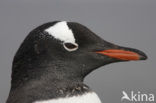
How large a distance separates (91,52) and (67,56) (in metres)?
0.09

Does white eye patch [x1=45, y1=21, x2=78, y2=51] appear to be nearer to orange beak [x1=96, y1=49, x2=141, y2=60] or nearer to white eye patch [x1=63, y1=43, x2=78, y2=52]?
white eye patch [x1=63, y1=43, x2=78, y2=52]

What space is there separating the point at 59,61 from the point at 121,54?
0.68ft

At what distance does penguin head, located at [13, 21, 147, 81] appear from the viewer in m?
1.23

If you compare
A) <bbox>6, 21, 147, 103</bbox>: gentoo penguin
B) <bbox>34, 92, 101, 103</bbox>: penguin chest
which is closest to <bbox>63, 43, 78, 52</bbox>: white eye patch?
<bbox>6, 21, 147, 103</bbox>: gentoo penguin

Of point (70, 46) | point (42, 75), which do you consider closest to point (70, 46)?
point (70, 46)

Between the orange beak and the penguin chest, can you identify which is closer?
the penguin chest

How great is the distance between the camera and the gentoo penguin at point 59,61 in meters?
1.20

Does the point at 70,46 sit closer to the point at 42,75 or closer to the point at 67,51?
the point at 67,51

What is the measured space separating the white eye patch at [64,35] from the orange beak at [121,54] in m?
0.11

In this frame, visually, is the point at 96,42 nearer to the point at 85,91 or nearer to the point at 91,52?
the point at 91,52

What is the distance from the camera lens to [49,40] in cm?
125

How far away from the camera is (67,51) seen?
126 cm

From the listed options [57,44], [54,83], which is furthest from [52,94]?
[57,44]

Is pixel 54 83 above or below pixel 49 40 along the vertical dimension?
below
